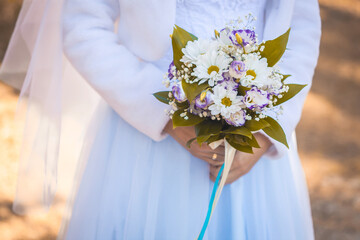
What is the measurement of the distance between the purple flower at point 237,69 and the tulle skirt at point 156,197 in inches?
15.8

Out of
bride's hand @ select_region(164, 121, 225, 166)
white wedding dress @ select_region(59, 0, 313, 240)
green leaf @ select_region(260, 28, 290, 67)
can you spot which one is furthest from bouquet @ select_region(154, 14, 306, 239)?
white wedding dress @ select_region(59, 0, 313, 240)

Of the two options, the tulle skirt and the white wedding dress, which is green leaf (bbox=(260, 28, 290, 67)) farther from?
the tulle skirt

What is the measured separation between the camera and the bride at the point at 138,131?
1.10 metres

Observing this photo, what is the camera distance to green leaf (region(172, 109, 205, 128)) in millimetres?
919

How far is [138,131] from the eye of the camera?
1188mm

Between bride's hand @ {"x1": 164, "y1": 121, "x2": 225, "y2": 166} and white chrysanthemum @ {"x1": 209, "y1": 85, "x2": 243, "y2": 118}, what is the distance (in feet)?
0.76

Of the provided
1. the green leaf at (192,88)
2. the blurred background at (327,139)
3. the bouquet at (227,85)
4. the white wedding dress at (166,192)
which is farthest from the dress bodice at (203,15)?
the blurred background at (327,139)

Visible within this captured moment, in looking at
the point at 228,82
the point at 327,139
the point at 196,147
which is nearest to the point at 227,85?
the point at 228,82

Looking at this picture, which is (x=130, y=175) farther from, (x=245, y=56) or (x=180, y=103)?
(x=245, y=56)

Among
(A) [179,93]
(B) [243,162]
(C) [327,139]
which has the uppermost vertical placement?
(A) [179,93]

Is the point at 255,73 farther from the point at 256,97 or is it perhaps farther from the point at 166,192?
the point at 166,192

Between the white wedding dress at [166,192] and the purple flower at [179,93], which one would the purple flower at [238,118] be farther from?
the white wedding dress at [166,192]

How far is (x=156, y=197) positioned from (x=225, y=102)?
43 centimetres

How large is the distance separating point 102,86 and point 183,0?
0.37 metres
